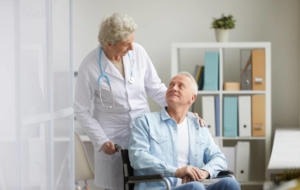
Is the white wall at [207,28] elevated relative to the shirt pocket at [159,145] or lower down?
elevated

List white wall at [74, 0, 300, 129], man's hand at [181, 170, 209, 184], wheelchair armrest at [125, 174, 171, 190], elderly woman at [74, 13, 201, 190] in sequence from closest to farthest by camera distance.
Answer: wheelchair armrest at [125, 174, 171, 190]
man's hand at [181, 170, 209, 184]
elderly woman at [74, 13, 201, 190]
white wall at [74, 0, 300, 129]

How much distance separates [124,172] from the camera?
3.09m

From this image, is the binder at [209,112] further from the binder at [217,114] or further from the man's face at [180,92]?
the man's face at [180,92]

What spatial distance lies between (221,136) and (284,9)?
4.23ft

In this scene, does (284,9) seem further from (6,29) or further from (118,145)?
(6,29)

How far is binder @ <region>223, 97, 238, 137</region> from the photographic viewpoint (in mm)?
5336

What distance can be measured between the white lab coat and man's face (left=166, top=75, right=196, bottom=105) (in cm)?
16

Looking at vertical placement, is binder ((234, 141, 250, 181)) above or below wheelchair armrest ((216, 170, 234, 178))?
below

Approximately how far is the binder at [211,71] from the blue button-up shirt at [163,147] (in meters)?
2.05

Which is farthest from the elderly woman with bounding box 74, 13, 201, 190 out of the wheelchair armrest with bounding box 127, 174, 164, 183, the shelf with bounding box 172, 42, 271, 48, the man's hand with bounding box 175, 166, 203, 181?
the shelf with bounding box 172, 42, 271, 48

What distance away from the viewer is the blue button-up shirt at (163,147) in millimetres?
3096

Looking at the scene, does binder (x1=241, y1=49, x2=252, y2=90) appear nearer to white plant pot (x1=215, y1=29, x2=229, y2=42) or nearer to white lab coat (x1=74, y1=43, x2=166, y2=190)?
white plant pot (x1=215, y1=29, x2=229, y2=42)

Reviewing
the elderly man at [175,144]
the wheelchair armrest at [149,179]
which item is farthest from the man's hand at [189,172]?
the wheelchair armrest at [149,179]

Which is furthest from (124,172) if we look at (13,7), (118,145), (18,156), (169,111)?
(13,7)
